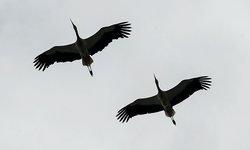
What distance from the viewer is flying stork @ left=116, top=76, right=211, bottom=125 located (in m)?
26.2

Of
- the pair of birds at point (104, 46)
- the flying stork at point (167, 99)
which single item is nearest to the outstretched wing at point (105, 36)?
the pair of birds at point (104, 46)

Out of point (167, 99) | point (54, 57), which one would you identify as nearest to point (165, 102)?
point (167, 99)

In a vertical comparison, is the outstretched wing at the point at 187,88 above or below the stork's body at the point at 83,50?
below

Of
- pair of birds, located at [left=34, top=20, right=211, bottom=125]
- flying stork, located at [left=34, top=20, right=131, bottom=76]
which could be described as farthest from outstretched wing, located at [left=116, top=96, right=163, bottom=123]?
flying stork, located at [left=34, top=20, right=131, bottom=76]

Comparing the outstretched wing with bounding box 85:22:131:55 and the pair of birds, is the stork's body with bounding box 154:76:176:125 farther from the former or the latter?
the outstretched wing with bounding box 85:22:131:55

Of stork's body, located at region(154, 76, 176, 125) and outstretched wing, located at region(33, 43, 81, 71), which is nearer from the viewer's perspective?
stork's body, located at region(154, 76, 176, 125)

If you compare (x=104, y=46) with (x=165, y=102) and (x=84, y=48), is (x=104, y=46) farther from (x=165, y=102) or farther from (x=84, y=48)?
(x=165, y=102)

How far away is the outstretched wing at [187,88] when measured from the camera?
85.8 feet

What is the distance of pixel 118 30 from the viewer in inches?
1088

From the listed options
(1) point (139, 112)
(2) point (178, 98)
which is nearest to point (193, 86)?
(2) point (178, 98)

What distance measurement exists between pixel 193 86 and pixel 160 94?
1.73m

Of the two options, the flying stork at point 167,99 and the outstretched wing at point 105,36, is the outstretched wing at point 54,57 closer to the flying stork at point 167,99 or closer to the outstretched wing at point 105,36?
the outstretched wing at point 105,36

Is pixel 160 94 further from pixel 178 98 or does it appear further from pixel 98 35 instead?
pixel 98 35

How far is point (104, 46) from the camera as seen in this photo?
2814 centimetres
